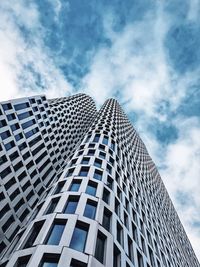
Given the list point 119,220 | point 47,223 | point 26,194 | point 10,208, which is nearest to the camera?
point 47,223

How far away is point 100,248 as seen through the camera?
1728 cm

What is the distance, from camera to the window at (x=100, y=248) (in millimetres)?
16297

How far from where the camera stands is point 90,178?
83.7ft

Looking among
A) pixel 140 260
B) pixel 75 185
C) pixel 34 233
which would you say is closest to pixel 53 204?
pixel 75 185

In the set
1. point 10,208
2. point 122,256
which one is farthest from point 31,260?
point 10,208

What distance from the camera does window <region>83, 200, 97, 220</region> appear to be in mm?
19552

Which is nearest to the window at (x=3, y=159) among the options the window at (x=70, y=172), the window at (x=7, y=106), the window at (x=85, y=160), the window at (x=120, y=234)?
the window at (x=7, y=106)

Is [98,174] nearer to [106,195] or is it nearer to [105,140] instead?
[106,195]

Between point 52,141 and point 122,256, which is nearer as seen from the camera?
point 122,256

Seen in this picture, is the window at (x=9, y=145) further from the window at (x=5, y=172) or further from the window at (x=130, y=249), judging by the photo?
the window at (x=130, y=249)

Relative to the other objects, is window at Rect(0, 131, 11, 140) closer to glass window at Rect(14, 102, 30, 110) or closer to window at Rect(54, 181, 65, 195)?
glass window at Rect(14, 102, 30, 110)

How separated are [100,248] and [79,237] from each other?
2128 millimetres

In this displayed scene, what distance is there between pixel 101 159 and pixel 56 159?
66.4ft

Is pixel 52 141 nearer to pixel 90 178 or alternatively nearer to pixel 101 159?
pixel 101 159
